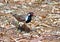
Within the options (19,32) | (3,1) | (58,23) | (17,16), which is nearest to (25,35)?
(19,32)

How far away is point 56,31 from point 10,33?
0.91 m

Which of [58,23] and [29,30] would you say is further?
[58,23]

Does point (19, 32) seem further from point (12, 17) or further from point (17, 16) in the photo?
point (12, 17)

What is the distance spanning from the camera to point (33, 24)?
17.3 ft

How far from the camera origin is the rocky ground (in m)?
4.57

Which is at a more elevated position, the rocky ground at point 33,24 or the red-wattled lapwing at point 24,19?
the red-wattled lapwing at point 24,19

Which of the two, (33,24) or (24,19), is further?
(33,24)

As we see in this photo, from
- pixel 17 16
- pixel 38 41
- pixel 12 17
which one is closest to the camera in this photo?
pixel 38 41

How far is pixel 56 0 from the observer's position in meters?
7.33

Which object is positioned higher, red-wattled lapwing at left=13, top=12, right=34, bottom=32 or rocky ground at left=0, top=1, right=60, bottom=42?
red-wattled lapwing at left=13, top=12, right=34, bottom=32

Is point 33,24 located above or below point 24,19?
below

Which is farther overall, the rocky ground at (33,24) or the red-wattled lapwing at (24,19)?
the red-wattled lapwing at (24,19)

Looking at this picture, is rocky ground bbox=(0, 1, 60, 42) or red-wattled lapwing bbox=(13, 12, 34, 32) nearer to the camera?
rocky ground bbox=(0, 1, 60, 42)

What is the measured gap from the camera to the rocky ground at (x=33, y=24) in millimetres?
4574
